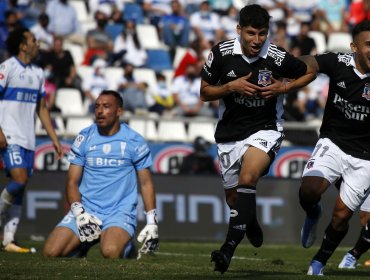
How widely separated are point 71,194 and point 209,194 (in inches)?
251

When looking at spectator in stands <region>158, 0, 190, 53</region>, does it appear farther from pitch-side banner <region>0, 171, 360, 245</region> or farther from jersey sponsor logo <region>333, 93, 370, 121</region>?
jersey sponsor logo <region>333, 93, 370, 121</region>

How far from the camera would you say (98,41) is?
23984 millimetres

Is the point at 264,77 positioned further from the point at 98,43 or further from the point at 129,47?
the point at 129,47

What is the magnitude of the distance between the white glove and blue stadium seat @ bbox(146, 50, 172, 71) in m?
13.4

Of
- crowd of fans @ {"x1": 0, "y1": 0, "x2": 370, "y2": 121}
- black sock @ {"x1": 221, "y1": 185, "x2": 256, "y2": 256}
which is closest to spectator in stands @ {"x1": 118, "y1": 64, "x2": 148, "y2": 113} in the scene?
crowd of fans @ {"x1": 0, "y1": 0, "x2": 370, "y2": 121}

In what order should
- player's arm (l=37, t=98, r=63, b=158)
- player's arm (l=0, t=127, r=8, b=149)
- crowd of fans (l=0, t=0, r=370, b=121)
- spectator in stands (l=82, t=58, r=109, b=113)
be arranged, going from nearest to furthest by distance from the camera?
player's arm (l=0, t=127, r=8, b=149), player's arm (l=37, t=98, r=63, b=158), spectator in stands (l=82, t=58, r=109, b=113), crowd of fans (l=0, t=0, r=370, b=121)

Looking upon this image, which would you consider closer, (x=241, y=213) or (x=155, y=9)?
(x=241, y=213)

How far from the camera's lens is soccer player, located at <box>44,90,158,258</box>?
1212cm

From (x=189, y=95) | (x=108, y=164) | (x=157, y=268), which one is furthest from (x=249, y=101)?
(x=189, y=95)

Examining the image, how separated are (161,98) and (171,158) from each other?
3589 millimetres

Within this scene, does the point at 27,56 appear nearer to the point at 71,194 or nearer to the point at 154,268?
the point at 71,194

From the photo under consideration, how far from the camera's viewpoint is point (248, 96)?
33.0 ft

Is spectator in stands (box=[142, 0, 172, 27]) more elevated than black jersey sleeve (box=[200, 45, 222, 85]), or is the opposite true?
spectator in stands (box=[142, 0, 172, 27])

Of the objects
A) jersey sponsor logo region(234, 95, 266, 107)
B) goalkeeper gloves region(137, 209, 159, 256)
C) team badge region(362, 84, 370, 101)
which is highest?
team badge region(362, 84, 370, 101)
